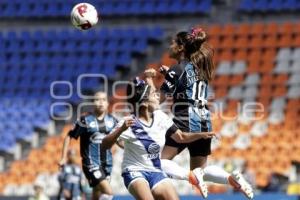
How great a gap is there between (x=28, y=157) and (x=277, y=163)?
20.2 feet

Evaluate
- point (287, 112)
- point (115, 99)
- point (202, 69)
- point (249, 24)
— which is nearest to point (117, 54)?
point (115, 99)

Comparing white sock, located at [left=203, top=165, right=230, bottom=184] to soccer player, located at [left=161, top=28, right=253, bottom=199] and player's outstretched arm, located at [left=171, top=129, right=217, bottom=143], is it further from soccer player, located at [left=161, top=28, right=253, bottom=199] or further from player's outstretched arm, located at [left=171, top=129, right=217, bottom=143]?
player's outstretched arm, located at [left=171, top=129, right=217, bottom=143]

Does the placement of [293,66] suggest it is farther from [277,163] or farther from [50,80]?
[50,80]

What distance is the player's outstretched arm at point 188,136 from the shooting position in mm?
9875

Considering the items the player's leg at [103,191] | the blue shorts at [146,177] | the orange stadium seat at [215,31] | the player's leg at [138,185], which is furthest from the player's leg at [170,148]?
the orange stadium seat at [215,31]

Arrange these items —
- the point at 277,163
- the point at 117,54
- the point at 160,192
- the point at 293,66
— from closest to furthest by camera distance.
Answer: the point at 160,192 < the point at 277,163 < the point at 293,66 < the point at 117,54

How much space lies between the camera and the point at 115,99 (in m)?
22.2

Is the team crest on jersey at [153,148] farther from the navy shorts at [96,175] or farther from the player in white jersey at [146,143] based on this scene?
the navy shorts at [96,175]

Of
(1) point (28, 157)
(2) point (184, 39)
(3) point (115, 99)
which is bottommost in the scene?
(1) point (28, 157)

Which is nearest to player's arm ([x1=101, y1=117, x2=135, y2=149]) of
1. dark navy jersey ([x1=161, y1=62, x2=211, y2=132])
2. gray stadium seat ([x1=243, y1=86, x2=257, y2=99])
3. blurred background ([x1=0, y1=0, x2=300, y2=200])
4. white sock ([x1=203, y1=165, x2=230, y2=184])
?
dark navy jersey ([x1=161, y1=62, x2=211, y2=132])

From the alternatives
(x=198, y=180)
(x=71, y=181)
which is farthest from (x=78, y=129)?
(x=71, y=181)

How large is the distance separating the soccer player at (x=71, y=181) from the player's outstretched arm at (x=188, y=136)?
20.8ft

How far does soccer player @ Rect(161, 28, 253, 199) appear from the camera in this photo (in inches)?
405

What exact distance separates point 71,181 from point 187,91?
6.63 meters
